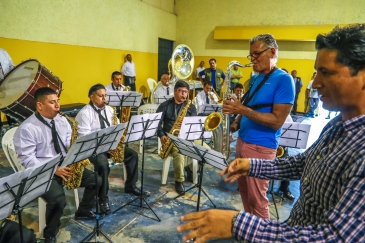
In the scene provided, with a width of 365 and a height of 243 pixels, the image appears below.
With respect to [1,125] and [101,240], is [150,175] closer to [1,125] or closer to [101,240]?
[101,240]

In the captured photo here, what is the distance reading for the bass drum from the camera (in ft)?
13.7

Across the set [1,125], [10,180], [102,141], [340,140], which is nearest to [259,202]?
[340,140]

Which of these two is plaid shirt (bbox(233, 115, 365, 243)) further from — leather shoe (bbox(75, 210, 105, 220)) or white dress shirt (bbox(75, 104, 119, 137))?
white dress shirt (bbox(75, 104, 119, 137))

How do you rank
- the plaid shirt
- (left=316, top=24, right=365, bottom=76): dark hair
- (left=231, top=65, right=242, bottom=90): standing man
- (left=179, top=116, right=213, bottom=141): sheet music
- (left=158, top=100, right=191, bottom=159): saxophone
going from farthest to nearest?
1. (left=231, top=65, right=242, bottom=90): standing man
2. (left=158, top=100, right=191, bottom=159): saxophone
3. (left=179, top=116, right=213, bottom=141): sheet music
4. (left=316, top=24, right=365, bottom=76): dark hair
5. the plaid shirt

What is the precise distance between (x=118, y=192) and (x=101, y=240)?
3.99 ft

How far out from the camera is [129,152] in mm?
4234

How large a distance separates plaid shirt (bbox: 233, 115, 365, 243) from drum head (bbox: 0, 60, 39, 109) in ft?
14.2

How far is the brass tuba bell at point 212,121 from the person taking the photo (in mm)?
3641

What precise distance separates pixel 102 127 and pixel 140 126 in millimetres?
698

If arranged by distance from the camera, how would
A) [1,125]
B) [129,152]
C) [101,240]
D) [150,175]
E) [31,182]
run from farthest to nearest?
1. [1,125]
2. [150,175]
3. [129,152]
4. [101,240]
5. [31,182]

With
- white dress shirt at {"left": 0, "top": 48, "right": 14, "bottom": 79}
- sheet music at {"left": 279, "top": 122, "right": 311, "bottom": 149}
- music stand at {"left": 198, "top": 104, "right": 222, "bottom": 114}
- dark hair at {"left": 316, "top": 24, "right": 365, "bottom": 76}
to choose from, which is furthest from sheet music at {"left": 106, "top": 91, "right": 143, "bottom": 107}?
dark hair at {"left": 316, "top": 24, "right": 365, "bottom": 76}

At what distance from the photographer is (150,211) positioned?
12.3 ft

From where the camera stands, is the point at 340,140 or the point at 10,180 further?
the point at 10,180

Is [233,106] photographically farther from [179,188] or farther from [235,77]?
[235,77]
